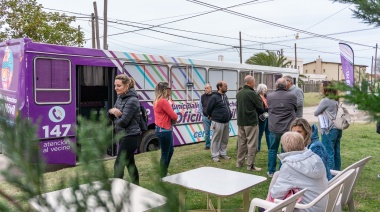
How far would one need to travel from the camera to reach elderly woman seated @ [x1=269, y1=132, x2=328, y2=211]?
9.80ft

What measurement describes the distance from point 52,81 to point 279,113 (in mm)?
4212

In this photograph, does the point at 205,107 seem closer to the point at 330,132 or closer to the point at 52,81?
the point at 330,132

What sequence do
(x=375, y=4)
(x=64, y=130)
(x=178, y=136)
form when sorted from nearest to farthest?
(x=375, y=4)
(x=64, y=130)
(x=178, y=136)

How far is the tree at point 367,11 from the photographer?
1.21m

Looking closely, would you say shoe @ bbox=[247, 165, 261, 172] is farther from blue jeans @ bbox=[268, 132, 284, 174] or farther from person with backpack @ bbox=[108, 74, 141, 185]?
person with backpack @ bbox=[108, 74, 141, 185]

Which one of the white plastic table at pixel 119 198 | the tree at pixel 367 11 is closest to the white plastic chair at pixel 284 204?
the tree at pixel 367 11

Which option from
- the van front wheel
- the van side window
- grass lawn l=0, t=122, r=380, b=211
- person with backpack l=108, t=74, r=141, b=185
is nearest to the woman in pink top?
grass lawn l=0, t=122, r=380, b=211

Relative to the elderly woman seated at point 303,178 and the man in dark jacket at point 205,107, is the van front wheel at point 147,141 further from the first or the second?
the elderly woman seated at point 303,178

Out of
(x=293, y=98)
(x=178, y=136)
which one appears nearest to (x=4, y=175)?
(x=293, y=98)

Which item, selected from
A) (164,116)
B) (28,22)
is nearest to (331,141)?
(164,116)

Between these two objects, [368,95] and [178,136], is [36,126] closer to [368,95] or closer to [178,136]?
[368,95]

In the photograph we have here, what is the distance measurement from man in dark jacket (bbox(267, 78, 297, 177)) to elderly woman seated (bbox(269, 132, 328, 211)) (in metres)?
2.51

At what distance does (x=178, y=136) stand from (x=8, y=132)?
27.3 ft

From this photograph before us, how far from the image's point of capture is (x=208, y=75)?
9844mm
